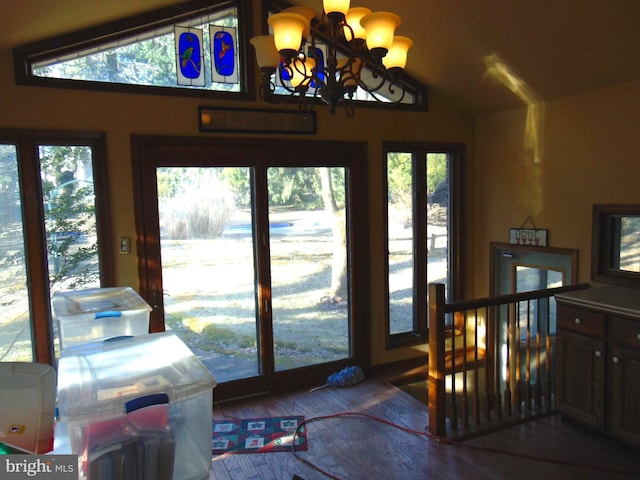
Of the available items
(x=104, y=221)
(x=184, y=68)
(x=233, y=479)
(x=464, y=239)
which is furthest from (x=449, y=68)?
(x=233, y=479)

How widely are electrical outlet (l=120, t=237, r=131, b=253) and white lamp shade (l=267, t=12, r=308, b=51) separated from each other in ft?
6.39

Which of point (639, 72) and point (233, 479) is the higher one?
point (639, 72)

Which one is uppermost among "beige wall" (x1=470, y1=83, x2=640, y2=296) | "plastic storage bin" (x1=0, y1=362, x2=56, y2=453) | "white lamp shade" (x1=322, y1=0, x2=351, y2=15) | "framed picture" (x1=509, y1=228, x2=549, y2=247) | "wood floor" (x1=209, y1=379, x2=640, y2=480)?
"white lamp shade" (x1=322, y1=0, x2=351, y2=15)

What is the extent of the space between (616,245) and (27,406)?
3.69 meters

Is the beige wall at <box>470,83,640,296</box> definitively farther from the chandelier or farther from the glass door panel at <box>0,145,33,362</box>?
the glass door panel at <box>0,145,33,362</box>

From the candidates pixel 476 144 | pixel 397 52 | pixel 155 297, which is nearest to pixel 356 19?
pixel 397 52

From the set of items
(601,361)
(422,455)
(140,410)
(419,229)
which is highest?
(419,229)

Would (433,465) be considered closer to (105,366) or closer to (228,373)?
(228,373)

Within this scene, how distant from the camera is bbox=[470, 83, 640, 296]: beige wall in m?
3.38

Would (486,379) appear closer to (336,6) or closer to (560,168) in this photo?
(560,168)

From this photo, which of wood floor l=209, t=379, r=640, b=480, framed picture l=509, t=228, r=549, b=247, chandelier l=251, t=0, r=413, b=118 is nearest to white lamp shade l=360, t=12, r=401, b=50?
chandelier l=251, t=0, r=413, b=118

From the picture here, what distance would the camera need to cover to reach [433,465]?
2.88 meters

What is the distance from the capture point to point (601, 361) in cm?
296

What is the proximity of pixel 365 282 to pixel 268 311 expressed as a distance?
899mm
